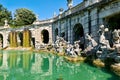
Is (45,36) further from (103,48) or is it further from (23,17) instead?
(103,48)

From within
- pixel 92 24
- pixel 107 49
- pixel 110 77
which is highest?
pixel 92 24

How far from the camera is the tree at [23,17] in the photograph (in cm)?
6114

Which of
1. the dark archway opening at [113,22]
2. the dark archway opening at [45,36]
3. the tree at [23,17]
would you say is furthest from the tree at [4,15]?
the dark archway opening at [113,22]

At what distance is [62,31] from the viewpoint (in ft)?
106

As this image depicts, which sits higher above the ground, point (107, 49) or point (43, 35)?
point (43, 35)

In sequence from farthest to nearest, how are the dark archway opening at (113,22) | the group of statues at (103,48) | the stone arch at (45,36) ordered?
the stone arch at (45,36) < the dark archway opening at (113,22) < the group of statues at (103,48)

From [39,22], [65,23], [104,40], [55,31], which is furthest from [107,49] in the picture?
[39,22]

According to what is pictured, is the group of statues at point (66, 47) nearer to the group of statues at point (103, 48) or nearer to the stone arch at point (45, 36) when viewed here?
the group of statues at point (103, 48)

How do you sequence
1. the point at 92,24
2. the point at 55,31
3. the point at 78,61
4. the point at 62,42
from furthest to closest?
the point at 55,31 < the point at 62,42 < the point at 92,24 < the point at 78,61

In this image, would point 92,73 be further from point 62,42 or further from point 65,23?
point 65,23

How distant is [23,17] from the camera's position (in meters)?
62.6

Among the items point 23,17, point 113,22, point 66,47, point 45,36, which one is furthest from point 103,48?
point 23,17

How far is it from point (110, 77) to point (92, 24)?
10212 mm

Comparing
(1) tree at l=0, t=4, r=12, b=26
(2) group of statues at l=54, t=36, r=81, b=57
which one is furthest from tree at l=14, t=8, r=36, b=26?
(2) group of statues at l=54, t=36, r=81, b=57
